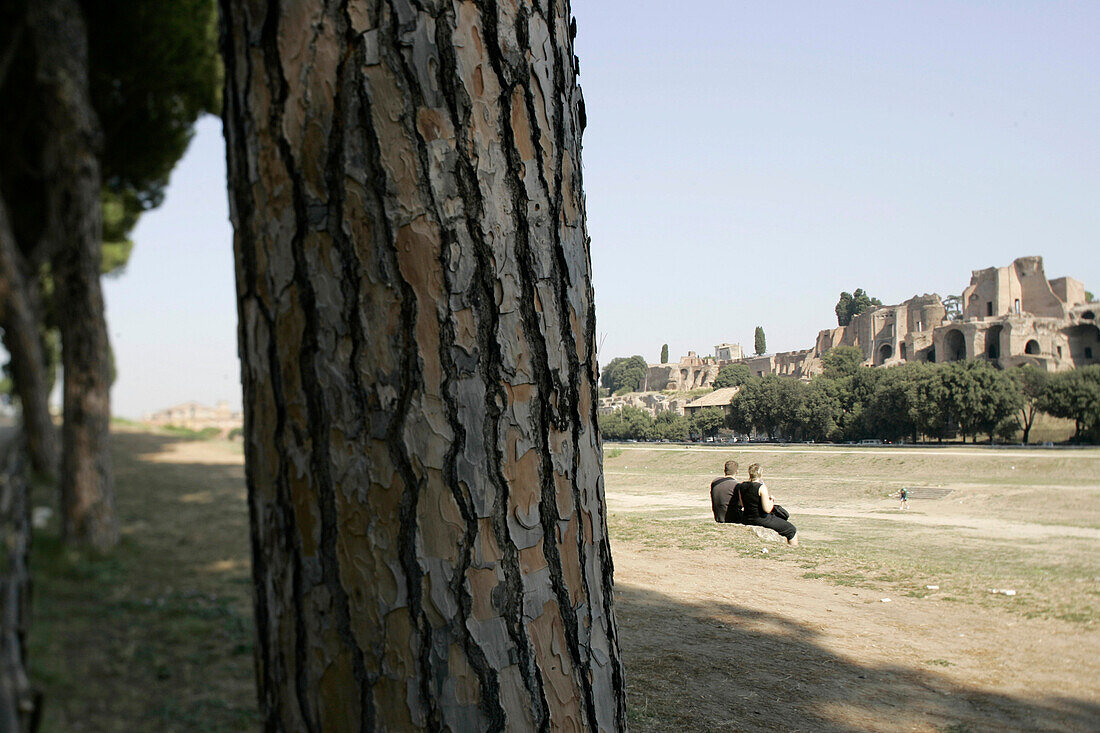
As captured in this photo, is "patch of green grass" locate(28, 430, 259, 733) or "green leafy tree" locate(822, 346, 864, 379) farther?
"patch of green grass" locate(28, 430, 259, 733)

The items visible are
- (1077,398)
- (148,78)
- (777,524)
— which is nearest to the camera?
(1077,398)

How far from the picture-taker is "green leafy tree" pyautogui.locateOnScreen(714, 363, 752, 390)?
169 centimetres

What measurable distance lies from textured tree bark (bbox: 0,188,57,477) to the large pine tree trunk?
1011 cm

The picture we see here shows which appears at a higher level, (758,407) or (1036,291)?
(1036,291)

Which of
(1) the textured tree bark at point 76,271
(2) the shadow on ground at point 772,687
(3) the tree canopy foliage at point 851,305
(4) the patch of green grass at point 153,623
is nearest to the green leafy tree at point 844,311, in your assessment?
(3) the tree canopy foliage at point 851,305

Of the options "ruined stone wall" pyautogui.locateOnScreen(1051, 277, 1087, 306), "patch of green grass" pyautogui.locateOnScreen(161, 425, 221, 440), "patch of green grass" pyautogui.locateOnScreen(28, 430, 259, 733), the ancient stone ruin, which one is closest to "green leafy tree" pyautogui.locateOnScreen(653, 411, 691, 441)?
the ancient stone ruin

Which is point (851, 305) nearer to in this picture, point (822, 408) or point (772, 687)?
point (822, 408)

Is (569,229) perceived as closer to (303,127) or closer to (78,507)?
(303,127)

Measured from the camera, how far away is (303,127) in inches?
41.8

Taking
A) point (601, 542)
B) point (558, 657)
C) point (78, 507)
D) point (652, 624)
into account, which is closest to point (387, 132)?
point (601, 542)

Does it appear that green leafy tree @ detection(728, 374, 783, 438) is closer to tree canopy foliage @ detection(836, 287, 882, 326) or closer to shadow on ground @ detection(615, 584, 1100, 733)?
tree canopy foliage @ detection(836, 287, 882, 326)

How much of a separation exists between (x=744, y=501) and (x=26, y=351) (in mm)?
11947

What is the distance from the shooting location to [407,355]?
3.45ft

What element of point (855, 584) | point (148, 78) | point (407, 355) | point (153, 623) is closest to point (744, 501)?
point (855, 584)
